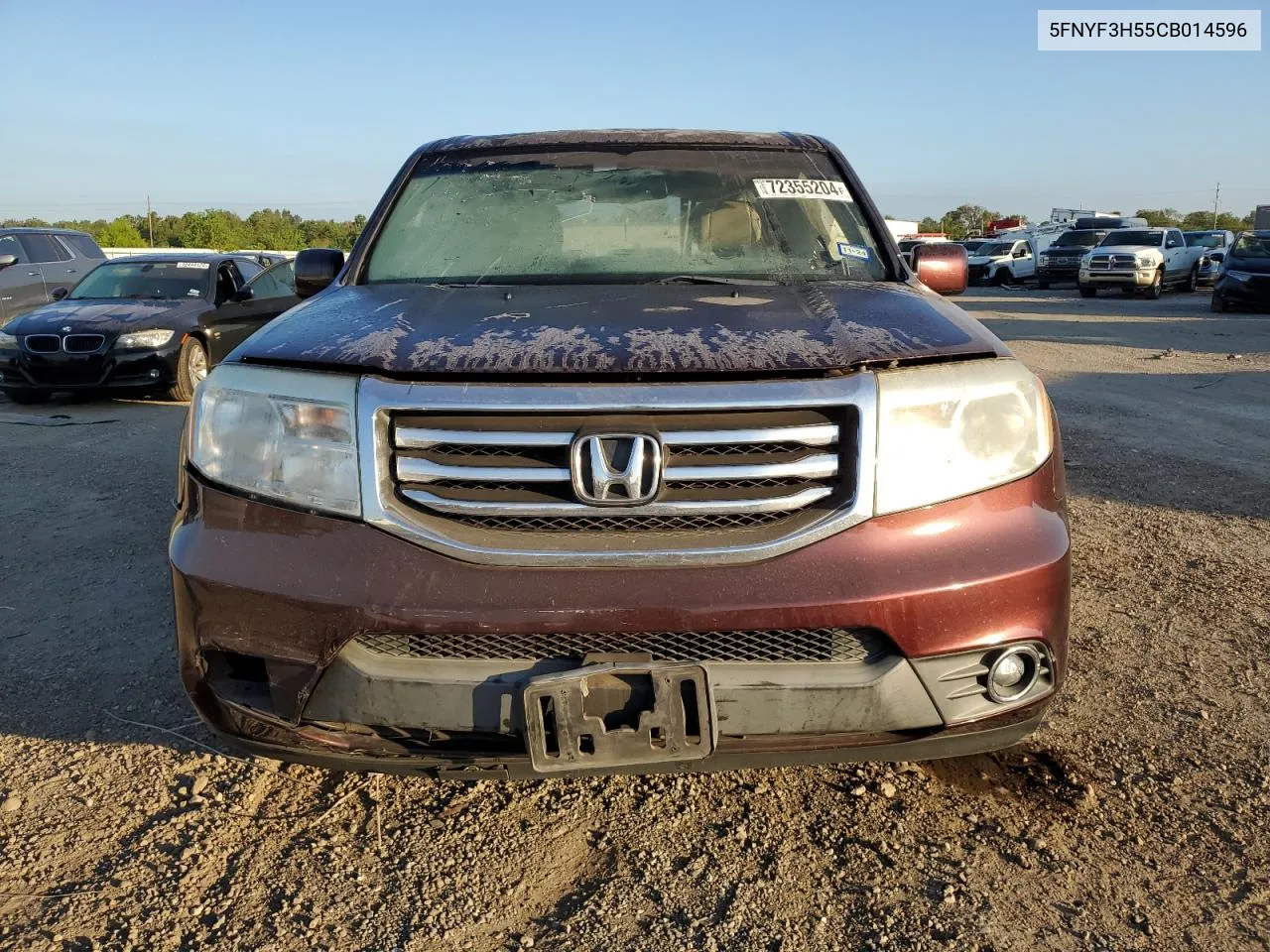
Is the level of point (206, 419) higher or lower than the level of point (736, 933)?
higher

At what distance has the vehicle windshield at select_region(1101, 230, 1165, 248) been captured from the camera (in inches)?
1007

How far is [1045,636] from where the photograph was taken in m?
2.04

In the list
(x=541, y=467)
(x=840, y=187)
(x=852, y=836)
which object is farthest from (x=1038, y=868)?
(x=840, y=187)

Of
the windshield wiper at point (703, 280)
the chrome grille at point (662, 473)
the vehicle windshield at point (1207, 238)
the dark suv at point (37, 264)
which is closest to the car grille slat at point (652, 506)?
the chrome grille at point (662, 473)

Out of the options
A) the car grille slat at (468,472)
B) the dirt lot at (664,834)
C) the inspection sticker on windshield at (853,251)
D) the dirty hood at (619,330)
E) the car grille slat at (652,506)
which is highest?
the inspection sticker on windshield at (853,251)

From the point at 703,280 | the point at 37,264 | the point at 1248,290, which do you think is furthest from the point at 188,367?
the point at 1248,290

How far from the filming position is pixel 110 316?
30.3 feet

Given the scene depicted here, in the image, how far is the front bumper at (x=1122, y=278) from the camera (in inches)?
941

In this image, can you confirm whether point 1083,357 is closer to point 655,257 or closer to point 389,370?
point 655,257

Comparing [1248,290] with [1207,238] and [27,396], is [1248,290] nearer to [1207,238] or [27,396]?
[1207,238]

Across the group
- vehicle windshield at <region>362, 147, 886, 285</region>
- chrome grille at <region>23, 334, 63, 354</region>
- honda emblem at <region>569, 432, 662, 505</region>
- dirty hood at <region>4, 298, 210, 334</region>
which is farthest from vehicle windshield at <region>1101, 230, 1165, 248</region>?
honda emblem at <region>569, 432, 662, 505</region>

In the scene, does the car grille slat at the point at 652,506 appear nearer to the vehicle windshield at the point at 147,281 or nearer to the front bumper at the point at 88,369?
the front bumper at the point at 88,369

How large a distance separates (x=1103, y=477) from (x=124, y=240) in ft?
250

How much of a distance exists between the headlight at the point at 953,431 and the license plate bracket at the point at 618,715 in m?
0.54
